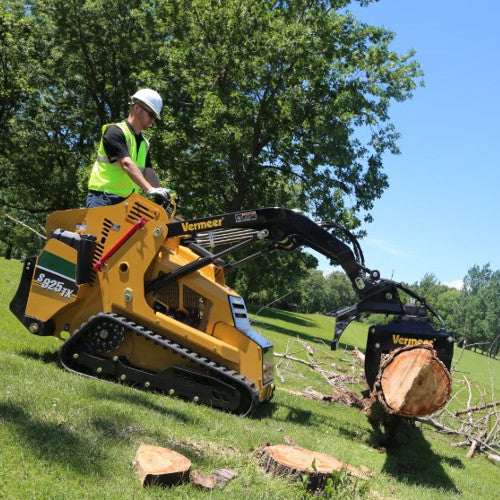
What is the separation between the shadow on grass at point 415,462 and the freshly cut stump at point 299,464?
1195mm

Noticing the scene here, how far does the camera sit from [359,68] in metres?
22.1

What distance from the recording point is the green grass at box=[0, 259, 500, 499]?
340 centimetres

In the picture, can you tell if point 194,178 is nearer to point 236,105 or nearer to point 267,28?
point 236,105

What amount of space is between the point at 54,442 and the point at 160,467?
75 centimetres

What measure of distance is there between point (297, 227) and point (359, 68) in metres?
17.9

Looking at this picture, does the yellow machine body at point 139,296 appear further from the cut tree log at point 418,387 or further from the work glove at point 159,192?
the cut tree log at point 418,387

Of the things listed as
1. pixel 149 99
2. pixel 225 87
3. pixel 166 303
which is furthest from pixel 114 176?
pixel 225 87

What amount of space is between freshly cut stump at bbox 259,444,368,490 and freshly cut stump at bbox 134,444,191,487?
712mm

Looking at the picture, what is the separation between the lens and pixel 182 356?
5.77m

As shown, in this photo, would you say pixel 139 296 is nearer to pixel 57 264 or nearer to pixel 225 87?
pixel 57 264

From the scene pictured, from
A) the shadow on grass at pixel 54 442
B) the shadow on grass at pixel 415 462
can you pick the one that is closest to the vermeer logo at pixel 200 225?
the shadow on grass at pixel 54 442

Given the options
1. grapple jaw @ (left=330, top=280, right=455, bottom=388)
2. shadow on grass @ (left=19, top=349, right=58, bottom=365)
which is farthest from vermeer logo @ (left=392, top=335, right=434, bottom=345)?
shadow on grass @ (left=19, top=349, right=58, bottom=365)

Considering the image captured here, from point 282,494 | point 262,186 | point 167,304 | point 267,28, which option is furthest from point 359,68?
point 282,494

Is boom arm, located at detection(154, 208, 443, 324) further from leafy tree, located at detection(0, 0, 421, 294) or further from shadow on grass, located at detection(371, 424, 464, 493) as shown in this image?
leafy tree, located at detection(0, 0, 421, 294)
